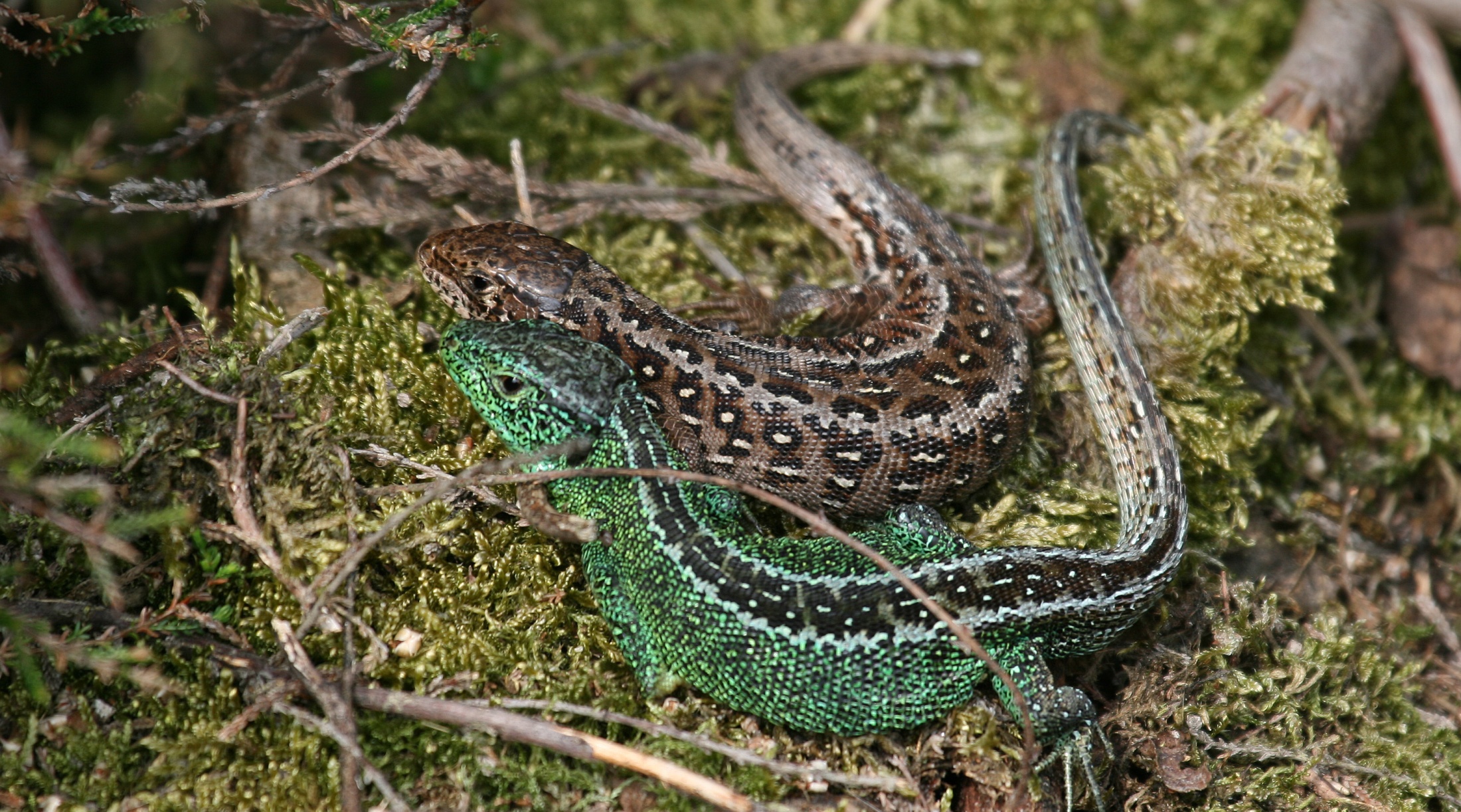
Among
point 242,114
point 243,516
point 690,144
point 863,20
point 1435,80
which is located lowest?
point 243,516

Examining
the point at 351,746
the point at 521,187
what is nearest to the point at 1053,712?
the point at 351,746

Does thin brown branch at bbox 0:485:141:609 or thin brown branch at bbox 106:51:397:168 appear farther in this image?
thin brown branch at bbox 106:51:397:168

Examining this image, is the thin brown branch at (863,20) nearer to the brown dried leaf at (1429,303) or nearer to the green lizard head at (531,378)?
the brown dried leaf at (1429,303)

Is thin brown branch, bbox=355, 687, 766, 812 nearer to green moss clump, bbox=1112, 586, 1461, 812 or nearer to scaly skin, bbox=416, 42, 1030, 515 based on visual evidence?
scaly skin, bbox=416, 42, 1030, 515

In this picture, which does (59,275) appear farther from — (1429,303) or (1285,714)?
(1429,303)

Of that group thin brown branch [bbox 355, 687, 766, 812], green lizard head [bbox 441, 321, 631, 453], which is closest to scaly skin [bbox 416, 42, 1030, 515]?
green lizard head [bbox 441, 321, 631, 453]

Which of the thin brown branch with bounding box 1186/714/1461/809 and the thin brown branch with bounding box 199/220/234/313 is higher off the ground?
the thin brown branch with bounding box 199/220/234/313

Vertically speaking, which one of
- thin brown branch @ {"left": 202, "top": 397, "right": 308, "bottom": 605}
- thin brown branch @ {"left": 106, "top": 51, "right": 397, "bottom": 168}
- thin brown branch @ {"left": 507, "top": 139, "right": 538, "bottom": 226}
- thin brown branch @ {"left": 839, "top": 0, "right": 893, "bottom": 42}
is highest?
thin brown branch @ {"left": 839, "top": 0, "right": 893, "bottom": 42}

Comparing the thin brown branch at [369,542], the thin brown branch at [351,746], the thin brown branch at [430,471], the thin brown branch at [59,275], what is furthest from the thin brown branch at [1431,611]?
the thin brown branch at [59,275]
